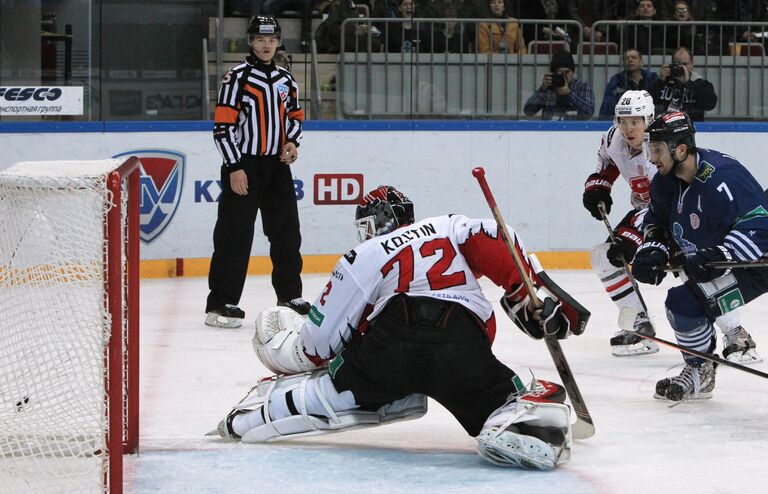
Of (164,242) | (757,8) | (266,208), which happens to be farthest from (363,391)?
(757,8)

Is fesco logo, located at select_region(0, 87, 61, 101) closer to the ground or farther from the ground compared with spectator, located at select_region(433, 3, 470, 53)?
closer to the ground

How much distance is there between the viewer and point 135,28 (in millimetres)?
7461

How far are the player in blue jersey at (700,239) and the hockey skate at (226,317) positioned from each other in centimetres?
218

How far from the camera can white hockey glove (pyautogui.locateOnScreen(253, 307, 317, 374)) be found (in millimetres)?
3740

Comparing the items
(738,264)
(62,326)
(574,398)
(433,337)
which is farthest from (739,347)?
(62,326)

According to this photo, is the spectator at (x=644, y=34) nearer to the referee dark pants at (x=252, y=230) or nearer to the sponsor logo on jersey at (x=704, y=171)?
the referee dark pants at (x=252, y=230)

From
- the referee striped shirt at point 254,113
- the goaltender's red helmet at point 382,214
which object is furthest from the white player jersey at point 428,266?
the referee striped shirt at point 254,113

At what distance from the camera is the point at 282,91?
616 centimetres

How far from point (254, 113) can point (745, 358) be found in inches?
94.2

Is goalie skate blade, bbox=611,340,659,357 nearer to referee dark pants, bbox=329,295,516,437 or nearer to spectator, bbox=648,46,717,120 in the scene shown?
referee dark pants, bbox=329,295,516,437

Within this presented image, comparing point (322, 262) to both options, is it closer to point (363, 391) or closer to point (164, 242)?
point (164, 242)

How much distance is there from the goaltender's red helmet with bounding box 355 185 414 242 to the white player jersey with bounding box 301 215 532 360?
0.35ft

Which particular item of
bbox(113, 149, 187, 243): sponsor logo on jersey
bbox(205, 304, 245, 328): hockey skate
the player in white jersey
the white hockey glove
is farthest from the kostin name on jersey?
bbox(113, 149, 187, 243): sponsor logo on jersey

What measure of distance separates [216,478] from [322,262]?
424 centimetres
